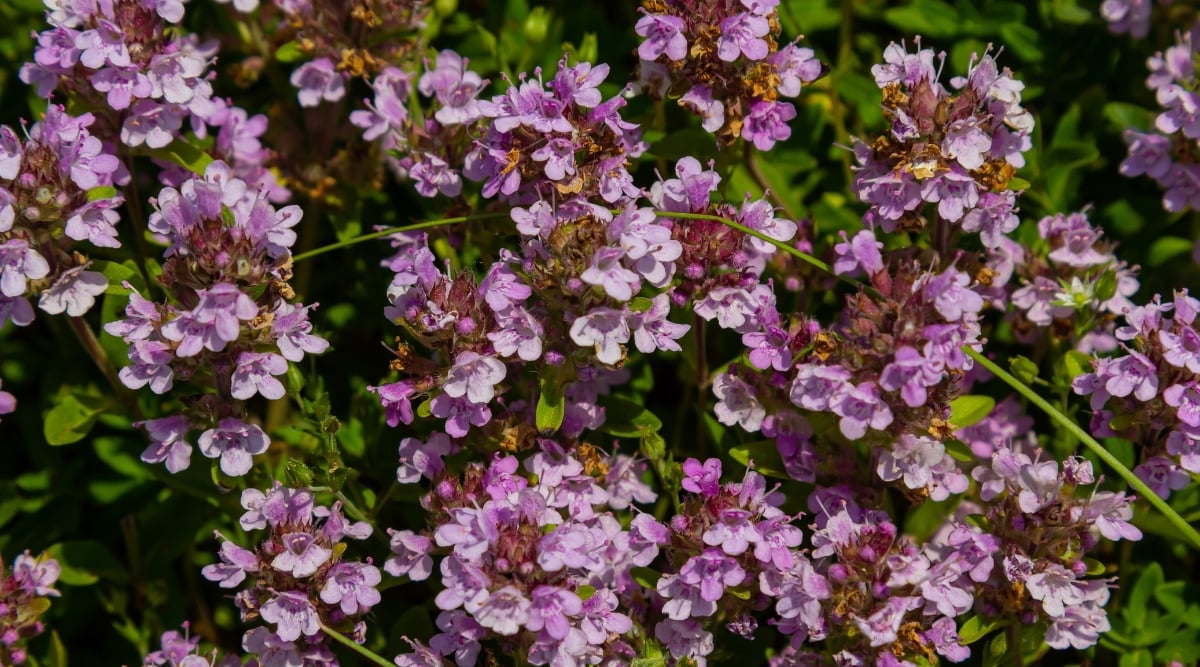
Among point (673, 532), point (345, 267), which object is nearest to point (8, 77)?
point (345, 267)

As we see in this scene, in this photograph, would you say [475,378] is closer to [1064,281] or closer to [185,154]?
[185,154]

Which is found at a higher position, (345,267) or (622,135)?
(622,135)

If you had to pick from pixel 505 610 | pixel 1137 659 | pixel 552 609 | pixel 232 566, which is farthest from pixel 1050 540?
pixel 232 566

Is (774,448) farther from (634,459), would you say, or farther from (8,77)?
(8,77)

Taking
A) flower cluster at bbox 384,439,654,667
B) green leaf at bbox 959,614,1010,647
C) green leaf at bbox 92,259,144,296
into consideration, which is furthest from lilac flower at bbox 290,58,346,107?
green leaf at bbox 959,614,1010,647

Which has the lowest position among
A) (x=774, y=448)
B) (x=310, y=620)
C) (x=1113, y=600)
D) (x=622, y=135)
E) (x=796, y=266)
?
(x=1113, y=600)

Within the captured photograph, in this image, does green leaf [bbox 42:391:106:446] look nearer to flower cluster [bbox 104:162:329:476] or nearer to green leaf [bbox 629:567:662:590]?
flower cluster [bbox 104:162:329:476]

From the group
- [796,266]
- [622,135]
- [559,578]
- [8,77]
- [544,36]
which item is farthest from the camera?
[8,77]

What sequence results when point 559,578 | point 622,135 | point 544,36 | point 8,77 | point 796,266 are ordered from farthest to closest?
point 8,77 → point 544,36 → point 796,266 → point 622,135 → point 559,578
